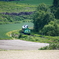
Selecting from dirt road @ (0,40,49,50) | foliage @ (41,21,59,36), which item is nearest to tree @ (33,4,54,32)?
foliage @ (41,21,59,36)

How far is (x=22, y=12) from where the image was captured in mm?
53375

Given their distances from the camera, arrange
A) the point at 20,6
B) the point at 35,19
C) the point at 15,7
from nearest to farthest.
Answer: the point at 35,19, the point at 15,7, the point at 20,6

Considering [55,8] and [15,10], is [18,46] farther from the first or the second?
[15,10]

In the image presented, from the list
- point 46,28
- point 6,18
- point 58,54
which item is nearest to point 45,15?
point 46,28

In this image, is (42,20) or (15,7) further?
(15,7)

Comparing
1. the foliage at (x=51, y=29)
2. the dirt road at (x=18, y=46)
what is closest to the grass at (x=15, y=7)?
the foliage at (x=51, y=29)

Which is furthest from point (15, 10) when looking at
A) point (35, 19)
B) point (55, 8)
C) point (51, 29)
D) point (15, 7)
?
point (51, 29)

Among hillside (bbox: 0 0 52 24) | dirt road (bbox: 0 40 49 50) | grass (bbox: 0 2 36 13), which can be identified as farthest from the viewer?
grass (bbox: 0 2 36 13)

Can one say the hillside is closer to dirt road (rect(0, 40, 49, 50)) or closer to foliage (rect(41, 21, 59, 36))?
foliage (rect(41, 21, 59, 36))

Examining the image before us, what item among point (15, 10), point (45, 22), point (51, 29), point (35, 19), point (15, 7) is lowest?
point (51, 29)

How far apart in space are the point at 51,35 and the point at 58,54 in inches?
709

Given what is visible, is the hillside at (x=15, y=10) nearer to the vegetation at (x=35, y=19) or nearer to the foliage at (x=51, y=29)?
the vegetation at (x=35, y=19)

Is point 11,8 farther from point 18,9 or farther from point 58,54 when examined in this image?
point 58,54

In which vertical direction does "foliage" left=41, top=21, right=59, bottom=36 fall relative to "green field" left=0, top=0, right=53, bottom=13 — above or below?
below
